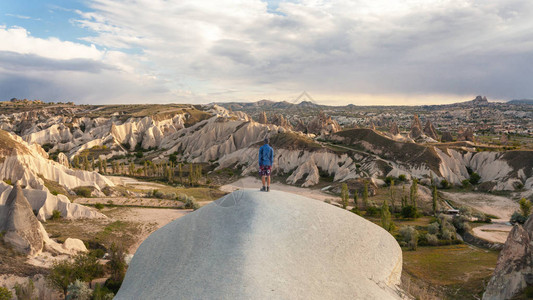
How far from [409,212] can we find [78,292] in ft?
122

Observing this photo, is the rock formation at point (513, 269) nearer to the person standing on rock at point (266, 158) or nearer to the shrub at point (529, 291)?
the shrub at point (529, 291)

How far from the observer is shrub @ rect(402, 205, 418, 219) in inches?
1633

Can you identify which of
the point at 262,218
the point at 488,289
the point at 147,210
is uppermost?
the point at 262,218

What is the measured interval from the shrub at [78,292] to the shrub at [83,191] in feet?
94.0

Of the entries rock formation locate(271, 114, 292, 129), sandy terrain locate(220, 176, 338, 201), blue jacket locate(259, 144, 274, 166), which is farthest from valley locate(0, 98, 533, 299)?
blue jacket locate(259, 144, 274, 166)

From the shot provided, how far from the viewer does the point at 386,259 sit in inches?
532

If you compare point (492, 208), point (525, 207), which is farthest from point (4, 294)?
point (492, 208)

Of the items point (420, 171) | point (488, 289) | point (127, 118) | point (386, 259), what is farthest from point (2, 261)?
point (127, 118)

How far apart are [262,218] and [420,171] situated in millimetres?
55351

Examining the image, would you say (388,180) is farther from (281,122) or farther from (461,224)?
(281,122)

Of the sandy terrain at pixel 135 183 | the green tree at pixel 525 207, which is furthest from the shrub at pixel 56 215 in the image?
the green tree at pixel 525 207

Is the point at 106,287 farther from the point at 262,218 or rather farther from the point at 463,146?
the point at 463,146

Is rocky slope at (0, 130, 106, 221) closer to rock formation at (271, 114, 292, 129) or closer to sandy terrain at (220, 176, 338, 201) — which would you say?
sandy terrain at (220, 176, 338, 201)

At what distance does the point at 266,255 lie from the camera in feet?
37.0
